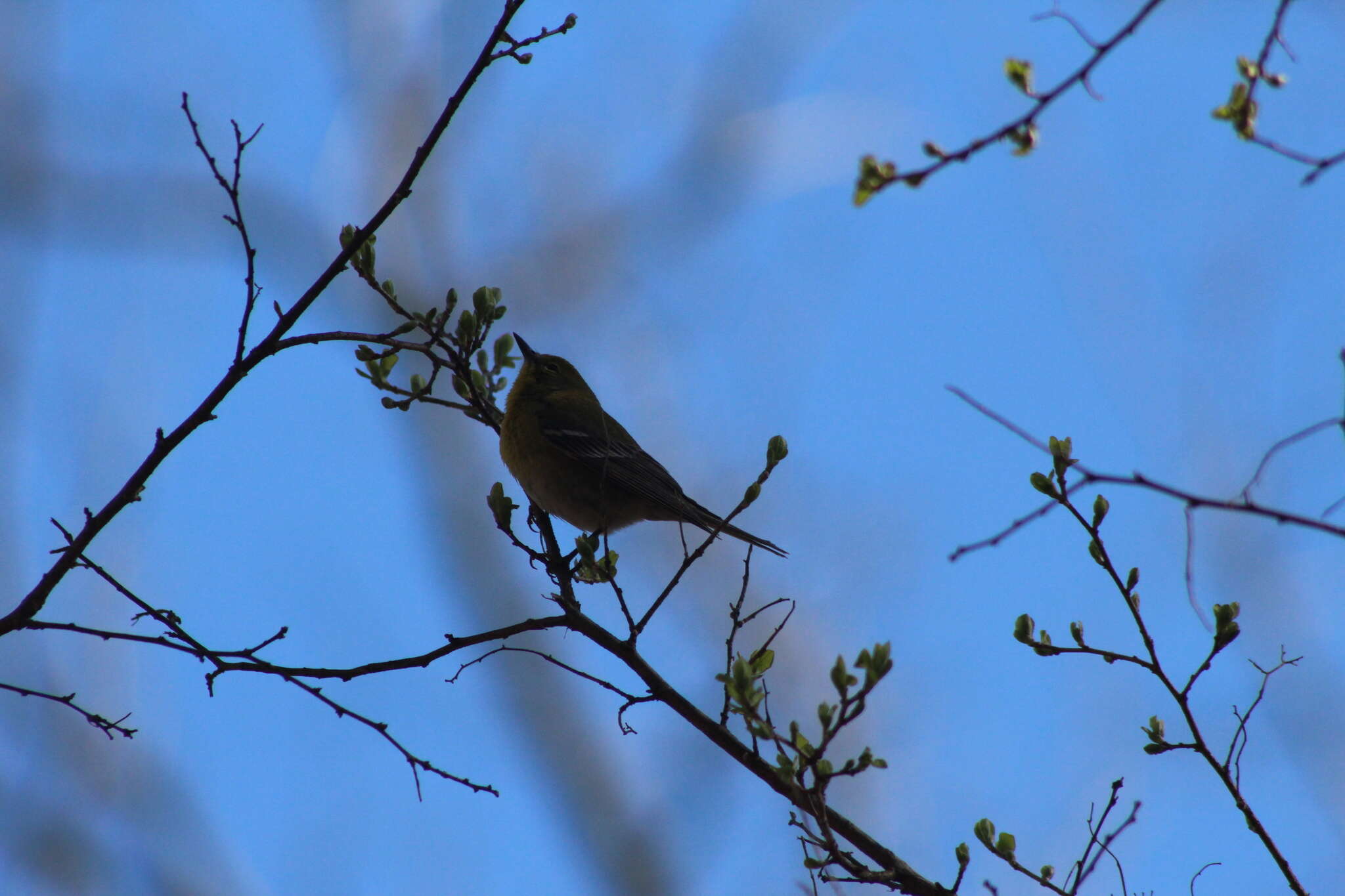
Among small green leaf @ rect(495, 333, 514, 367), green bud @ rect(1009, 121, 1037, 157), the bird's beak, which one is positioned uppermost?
the bird's beak

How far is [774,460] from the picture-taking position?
3711 millimetres

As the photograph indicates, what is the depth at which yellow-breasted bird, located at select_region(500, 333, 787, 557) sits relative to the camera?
21.2ft

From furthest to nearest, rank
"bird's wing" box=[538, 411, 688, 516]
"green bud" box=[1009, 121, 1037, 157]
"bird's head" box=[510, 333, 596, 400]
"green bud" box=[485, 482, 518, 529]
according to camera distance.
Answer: "bird's head" box=[510, 333, 596, 400]
"bird's wing" box=[538, 411, 688, 516]
"green bud" box=[485, 482, 518, 529]
"green bud" box=[1009, 121, 1037, 157]

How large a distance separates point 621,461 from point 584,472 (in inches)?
9.4

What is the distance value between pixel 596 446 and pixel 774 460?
315 cm

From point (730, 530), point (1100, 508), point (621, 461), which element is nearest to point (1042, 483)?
point (1100, 508)

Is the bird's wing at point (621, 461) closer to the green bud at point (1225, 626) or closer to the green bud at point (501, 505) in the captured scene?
the green bud at point (501, 505)

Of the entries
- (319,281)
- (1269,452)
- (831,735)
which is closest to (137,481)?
(319,281)

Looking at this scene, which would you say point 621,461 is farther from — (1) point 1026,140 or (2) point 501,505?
(1) point 1026,140

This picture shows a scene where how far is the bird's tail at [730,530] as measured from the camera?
4742 mm

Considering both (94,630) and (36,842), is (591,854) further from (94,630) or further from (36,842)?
(94,630)

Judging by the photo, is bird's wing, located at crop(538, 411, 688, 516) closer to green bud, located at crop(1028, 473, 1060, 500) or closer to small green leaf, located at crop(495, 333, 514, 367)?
small green leaf, located at crop(495, 333, 514, 367)

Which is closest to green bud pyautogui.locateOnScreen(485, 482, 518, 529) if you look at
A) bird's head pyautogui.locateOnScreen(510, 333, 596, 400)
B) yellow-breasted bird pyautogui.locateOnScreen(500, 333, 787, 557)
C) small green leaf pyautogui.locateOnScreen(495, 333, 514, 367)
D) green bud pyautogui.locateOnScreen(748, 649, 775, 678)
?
small green leaf pyautogui.locateOnScreen(495, 333, 514, 367)

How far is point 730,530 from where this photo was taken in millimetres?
4641
